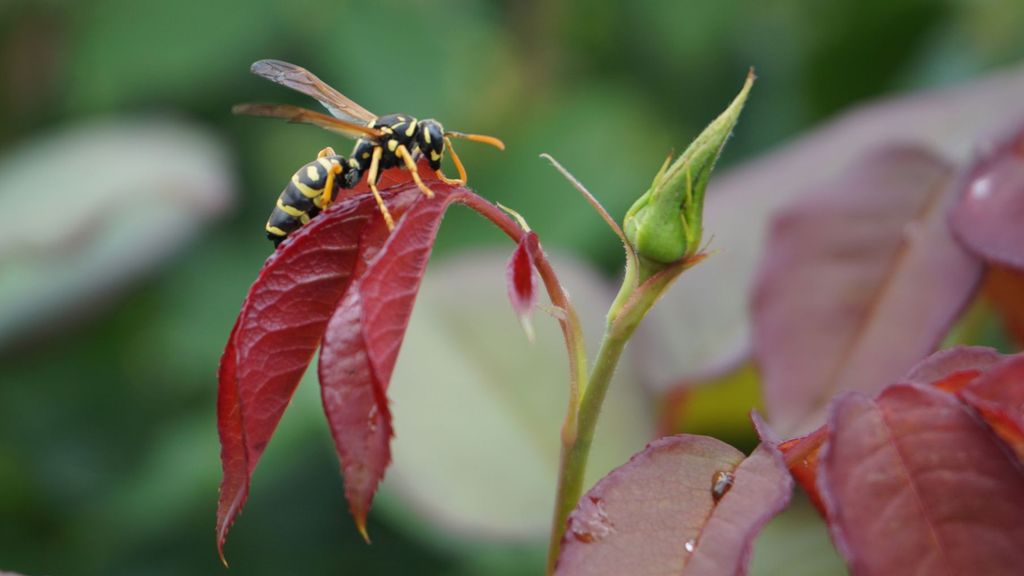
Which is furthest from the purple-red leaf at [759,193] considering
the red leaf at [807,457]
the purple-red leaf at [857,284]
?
the red leaf at [807,457]

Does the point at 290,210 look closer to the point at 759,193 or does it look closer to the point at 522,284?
the point at 522,284

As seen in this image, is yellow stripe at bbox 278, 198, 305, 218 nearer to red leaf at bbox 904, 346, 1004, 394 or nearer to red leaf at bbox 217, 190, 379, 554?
red leaf at bbox 217, 190, 379, 554

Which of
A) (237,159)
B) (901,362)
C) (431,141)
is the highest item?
(431,141)

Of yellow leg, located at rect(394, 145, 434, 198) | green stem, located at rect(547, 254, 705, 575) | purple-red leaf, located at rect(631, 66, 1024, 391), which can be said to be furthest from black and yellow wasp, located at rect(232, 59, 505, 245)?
purple-red leaf, located at rect(631, 66, 1024, 391)

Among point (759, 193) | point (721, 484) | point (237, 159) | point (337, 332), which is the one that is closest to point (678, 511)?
point (721, 484)

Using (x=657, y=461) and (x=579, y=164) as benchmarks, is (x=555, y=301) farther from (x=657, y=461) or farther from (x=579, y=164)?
(x=579, y=164)

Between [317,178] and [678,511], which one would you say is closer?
[678,511]
